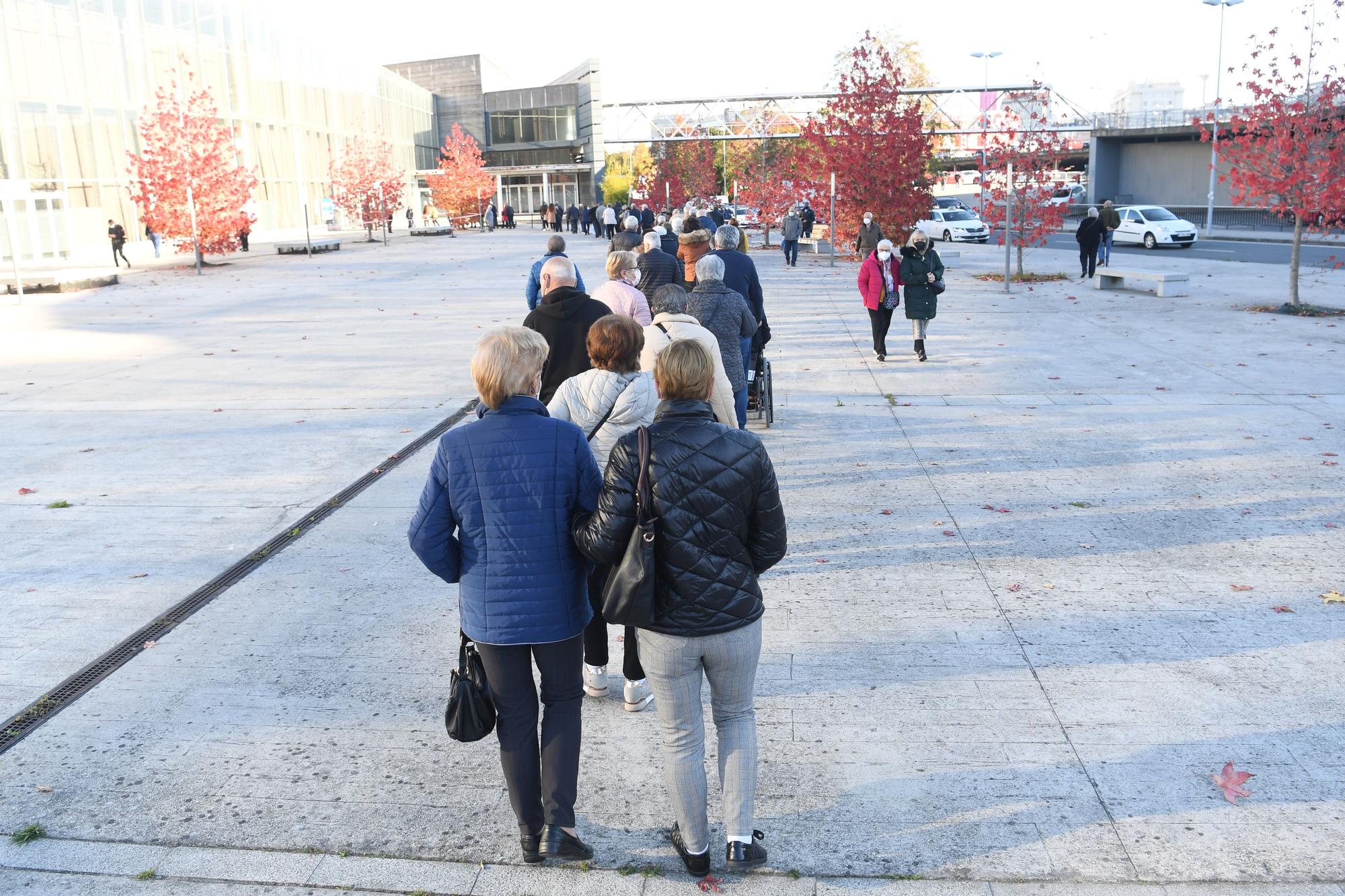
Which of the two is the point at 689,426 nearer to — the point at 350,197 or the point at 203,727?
the point at 203,727

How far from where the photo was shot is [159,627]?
6.02 meters

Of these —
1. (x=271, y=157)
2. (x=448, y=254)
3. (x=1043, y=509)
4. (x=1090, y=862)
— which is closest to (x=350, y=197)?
(x=271, y=157)

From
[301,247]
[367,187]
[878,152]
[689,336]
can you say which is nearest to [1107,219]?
[878,152]

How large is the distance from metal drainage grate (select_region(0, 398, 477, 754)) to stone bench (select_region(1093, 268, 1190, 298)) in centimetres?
1698

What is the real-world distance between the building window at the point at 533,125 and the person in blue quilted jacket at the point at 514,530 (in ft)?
281

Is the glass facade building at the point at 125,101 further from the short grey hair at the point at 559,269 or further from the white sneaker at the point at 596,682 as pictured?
the white sneaker at the point at 596,682

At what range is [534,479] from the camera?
3615mm

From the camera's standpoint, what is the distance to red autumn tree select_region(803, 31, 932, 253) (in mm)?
29875

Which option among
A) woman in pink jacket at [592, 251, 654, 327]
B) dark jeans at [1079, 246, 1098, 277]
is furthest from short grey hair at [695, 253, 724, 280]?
dark jeans at [1079, 246, 1098, 277]

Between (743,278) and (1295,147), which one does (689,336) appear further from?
(1295,147)

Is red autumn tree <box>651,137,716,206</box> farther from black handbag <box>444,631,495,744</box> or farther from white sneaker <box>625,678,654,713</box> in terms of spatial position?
black handbag <box>444,631,495,744</box>

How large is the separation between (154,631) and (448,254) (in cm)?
3575

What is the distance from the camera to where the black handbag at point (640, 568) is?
3426 mm

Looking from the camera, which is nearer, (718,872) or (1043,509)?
(718,872)
